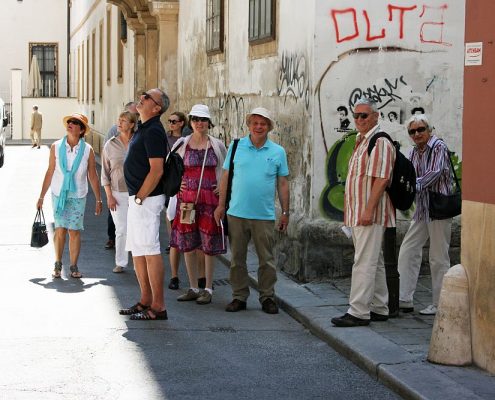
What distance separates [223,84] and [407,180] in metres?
7.52

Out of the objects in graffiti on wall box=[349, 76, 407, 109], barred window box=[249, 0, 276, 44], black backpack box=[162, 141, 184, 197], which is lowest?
black backpack box=[162, 141, 184, 197]

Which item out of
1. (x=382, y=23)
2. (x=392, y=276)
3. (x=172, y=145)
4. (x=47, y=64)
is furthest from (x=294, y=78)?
(x=47, y=64)

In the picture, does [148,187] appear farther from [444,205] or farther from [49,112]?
[49,112]

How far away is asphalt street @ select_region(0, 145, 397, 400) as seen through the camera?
681cm

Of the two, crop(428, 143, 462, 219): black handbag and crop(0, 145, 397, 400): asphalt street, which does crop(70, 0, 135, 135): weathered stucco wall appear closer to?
crop(0, 145, 397, 400): asphalt street

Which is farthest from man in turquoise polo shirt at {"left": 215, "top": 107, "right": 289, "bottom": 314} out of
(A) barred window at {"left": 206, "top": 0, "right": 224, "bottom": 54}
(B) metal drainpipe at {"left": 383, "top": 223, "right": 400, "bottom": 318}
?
(A) barred window at {"left": 206, "top": 0, "right": 224, "bottom": 54}

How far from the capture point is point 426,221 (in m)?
9.00

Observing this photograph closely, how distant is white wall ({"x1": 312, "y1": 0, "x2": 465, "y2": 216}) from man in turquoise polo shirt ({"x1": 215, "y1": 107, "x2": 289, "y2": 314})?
138 centimetres

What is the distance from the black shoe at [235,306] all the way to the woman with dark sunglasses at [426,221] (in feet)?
4.52

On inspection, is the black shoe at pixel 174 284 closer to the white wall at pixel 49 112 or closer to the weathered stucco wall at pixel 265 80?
the weathered stucco wall at pixel 265 80

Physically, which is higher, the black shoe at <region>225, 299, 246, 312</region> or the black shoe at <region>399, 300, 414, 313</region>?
the black shoe at <region>399, 300, 414, 313</region>

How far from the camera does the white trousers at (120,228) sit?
11.7 metres

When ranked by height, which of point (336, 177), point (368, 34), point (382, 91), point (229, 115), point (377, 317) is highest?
point (368, 34)

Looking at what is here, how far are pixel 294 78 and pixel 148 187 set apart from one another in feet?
10.7
